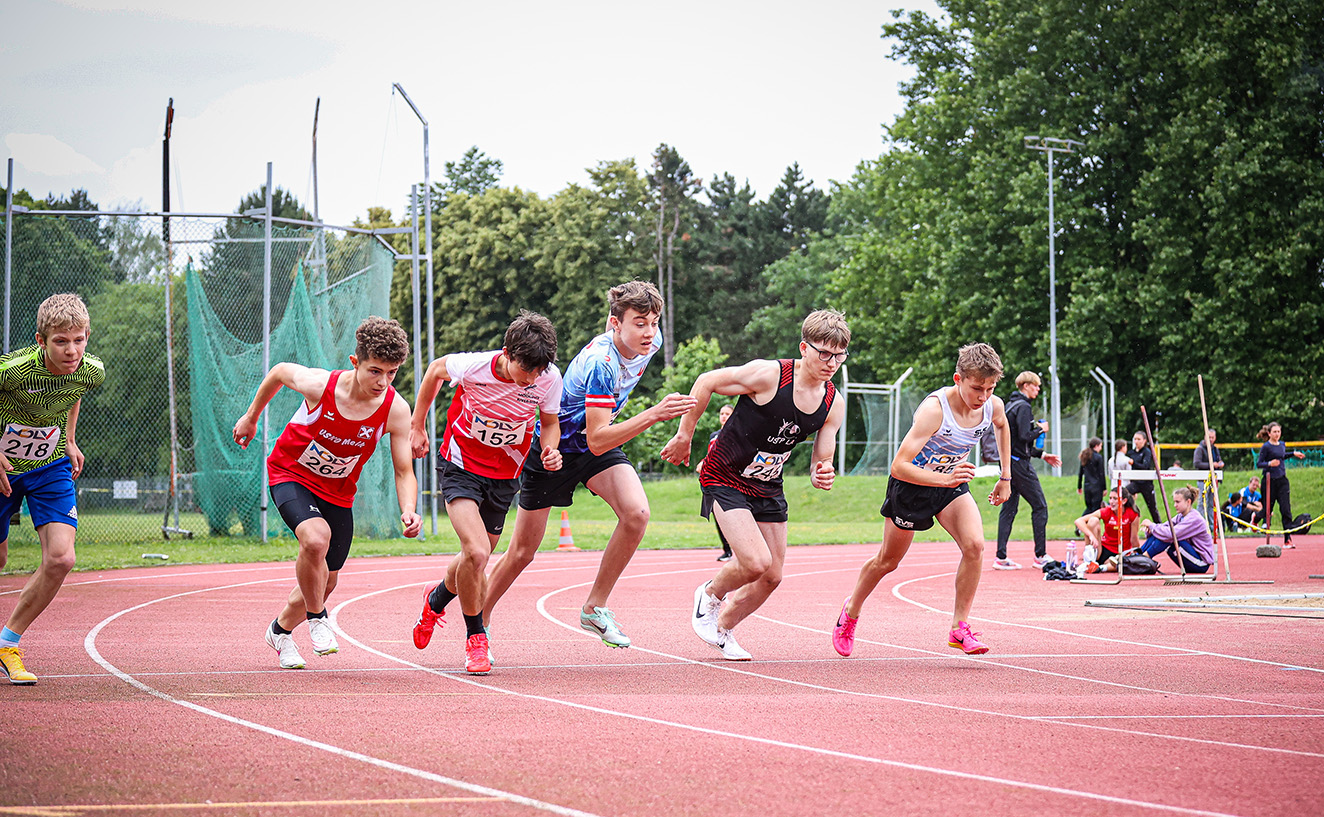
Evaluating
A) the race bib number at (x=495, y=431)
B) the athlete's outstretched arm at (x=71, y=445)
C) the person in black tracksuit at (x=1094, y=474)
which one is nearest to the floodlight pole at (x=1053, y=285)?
the person in black tracksuit at (x=1094, y=474)

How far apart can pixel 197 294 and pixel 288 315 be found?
1207 millimetres

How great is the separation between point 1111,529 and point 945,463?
24.3 ft

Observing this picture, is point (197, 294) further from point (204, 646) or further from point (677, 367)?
point (677, 367)

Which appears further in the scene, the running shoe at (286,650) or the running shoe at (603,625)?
the running shoe at (603,625)

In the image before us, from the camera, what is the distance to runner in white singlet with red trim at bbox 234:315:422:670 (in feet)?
20.3

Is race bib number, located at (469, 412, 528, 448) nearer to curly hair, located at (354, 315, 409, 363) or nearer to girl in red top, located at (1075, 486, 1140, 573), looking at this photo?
curly hair, located at (354, 315, 409, 363)

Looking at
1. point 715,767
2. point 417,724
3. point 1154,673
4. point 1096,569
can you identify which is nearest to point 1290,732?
point 1154,673

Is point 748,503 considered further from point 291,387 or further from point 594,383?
point 291,387

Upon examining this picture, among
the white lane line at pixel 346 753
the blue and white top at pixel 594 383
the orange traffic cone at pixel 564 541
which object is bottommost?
the orange traffic cone at pixel 564 541

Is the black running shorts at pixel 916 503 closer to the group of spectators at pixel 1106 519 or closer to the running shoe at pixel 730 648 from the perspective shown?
the running shoe at pixel 730 648

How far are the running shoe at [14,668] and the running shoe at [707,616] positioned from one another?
351cm

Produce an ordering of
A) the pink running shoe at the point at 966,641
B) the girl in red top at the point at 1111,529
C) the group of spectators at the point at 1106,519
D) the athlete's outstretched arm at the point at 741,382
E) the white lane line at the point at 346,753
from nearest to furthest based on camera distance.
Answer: the white lane line at the point at 346,753
the athlete's outstretched arm at the point at 741,382
the pink running shoe at the point at 966,641
the group of spectators at the point at 1106,519
the girl in red top at the point at 1111,529

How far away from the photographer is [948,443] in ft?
23.1

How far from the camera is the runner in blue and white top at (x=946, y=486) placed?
6906 millimetres
